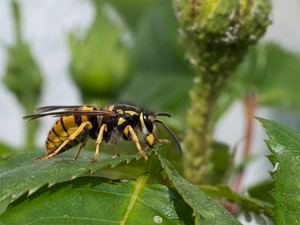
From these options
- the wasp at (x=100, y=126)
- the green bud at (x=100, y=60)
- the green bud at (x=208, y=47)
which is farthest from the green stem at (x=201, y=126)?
the green bud at (x=100, y=60)

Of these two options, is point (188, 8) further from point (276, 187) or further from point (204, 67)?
point (276, 187)

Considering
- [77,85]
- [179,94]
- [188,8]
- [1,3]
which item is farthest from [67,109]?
[1,3]

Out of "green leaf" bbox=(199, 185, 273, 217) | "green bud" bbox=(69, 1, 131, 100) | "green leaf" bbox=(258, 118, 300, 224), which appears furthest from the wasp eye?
"green bud" bbox=(69, 1, 131, 100)

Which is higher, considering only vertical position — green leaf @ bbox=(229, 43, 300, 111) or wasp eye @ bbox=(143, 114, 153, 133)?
green leaf @ bbox=(229, 43, 300, 111)

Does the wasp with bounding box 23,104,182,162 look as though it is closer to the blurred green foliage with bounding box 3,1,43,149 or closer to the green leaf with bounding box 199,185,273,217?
the green leaf with bounding box 199,185,273,217

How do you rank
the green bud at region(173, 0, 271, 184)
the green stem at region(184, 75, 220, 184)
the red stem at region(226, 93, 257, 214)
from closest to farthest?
the green bud at region(173, 0, 271, 184) < the green stem at region(184, 75, 220, 184) < the red stem at region(226, 93, 257, 214)

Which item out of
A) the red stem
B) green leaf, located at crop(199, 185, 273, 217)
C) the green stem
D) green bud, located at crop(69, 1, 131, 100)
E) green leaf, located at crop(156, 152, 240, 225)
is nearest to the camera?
green leaf, located at crop(156, 152, 240, 225)

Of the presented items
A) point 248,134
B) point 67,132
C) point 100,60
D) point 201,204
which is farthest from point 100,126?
point 100,60
